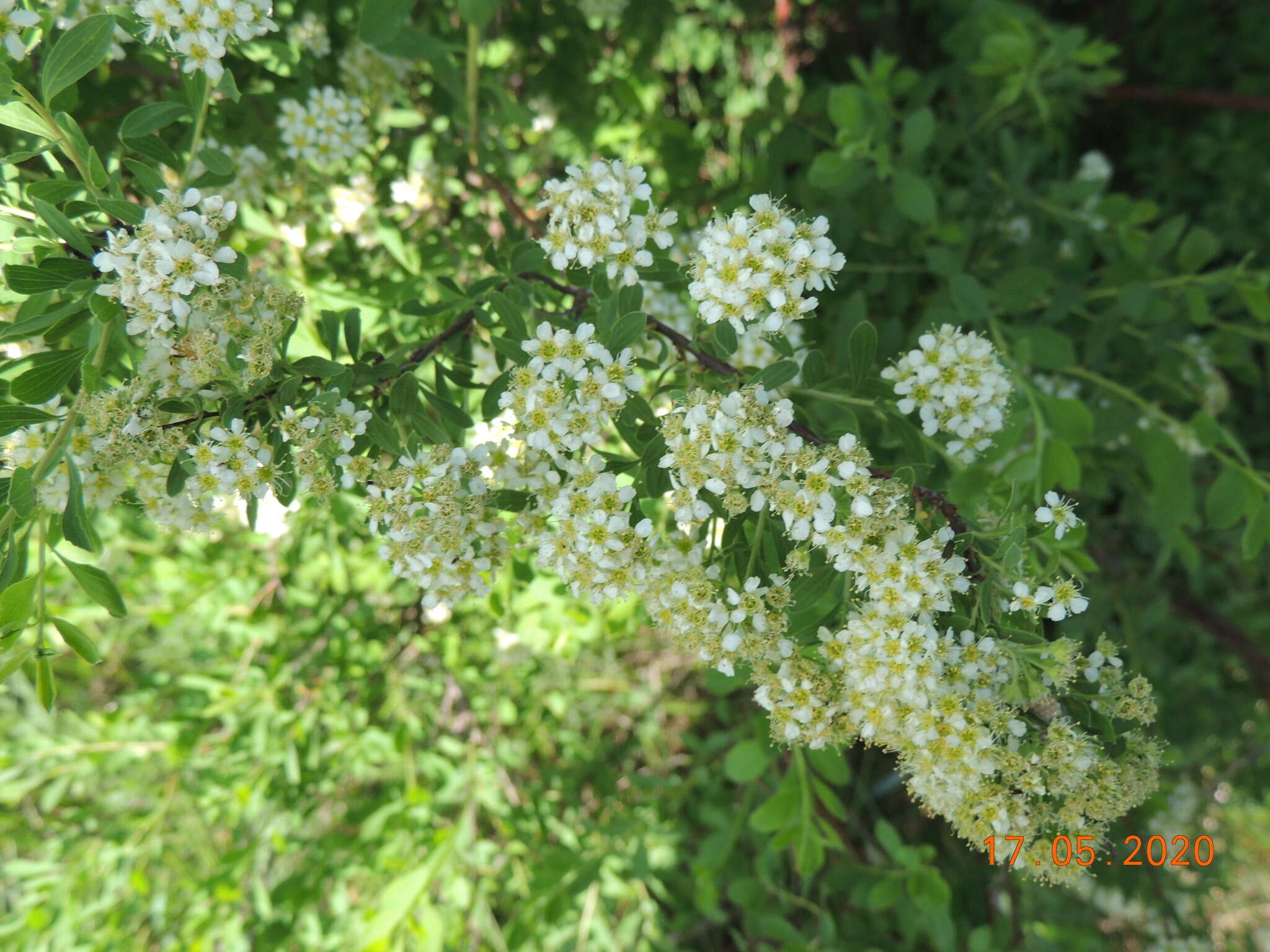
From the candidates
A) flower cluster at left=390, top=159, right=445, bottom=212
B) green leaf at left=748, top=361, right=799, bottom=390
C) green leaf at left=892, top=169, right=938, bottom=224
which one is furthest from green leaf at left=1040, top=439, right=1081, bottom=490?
flower cluster at left=390, top=159, right=445, bottom=212

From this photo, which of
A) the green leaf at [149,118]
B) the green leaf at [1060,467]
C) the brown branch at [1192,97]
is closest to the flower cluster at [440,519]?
the green leaf at [149,118]

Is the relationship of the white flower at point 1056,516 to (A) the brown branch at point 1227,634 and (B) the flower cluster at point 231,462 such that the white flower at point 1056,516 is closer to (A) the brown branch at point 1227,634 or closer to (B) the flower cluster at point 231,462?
(B) the flower cluster at point 231,462

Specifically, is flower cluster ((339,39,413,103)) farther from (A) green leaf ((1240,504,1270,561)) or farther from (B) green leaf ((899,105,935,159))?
(A) green leaf ((1240,504,1270,561))

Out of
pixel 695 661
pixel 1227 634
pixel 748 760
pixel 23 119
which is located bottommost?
pixel 1227 634

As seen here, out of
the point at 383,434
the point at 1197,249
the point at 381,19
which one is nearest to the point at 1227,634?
the point at 1197,249

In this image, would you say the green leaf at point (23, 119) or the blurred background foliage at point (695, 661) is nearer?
the green leaf at point (23, 119)

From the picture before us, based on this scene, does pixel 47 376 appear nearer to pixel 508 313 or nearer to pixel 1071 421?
pixel 508 313
